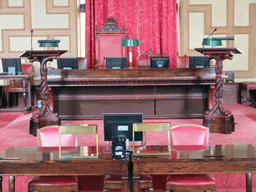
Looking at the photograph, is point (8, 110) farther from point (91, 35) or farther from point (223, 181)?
point (223, 181)

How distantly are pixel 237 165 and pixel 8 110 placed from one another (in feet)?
18.6

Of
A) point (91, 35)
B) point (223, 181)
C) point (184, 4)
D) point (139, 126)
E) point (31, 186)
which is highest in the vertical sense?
point (184, 4)

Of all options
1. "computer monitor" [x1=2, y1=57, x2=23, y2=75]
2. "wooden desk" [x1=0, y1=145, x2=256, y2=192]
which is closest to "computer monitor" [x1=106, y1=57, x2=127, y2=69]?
"computer monitor" [x1=2, y1=57, x2=23, y2=75]

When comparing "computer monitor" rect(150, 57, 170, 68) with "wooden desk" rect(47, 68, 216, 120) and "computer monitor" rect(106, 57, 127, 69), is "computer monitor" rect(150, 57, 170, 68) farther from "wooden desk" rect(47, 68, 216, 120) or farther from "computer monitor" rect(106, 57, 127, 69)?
"computer monitor" rect(106, 57, 127, 69)

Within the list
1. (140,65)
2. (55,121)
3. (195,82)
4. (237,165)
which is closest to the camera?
(237,165)

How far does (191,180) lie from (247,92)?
5.05m

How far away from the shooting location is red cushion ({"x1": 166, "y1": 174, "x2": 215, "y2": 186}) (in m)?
2.86

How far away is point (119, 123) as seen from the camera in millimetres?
2879

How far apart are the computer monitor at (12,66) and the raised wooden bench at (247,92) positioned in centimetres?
441

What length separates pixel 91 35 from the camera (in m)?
8.25

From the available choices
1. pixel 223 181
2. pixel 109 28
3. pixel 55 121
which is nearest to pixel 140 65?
pixel 109 28

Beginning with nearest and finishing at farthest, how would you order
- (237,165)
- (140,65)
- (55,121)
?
(237,165)
(55,121)
(140,65)

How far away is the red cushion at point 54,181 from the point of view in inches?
113

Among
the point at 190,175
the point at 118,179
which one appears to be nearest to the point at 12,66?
the point at 118,179
